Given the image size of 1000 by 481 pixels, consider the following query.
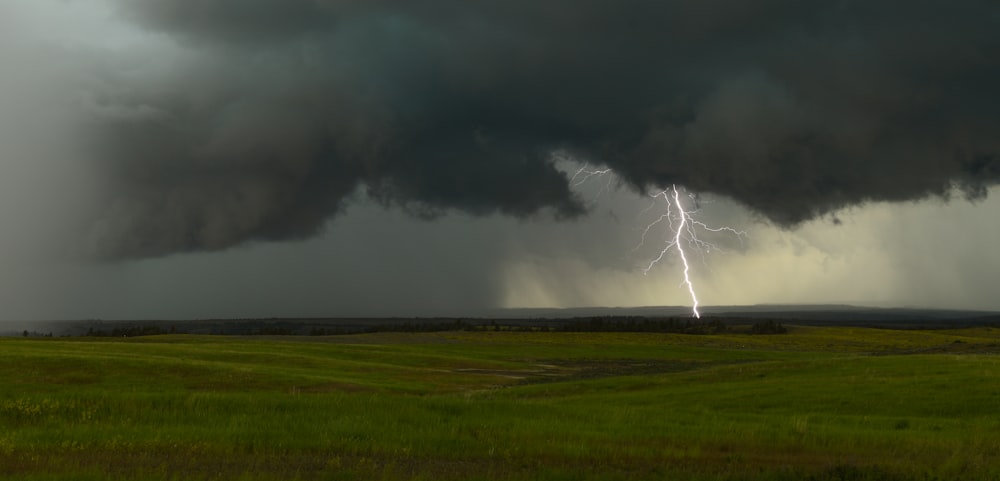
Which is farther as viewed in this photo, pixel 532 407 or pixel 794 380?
pixel 794 380

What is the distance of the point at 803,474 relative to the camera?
13.4 metres

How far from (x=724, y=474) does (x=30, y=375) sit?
45975mm

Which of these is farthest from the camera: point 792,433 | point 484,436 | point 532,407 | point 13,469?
point 532,407

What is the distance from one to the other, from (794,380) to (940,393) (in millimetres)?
9016

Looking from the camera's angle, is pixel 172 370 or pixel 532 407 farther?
pixel 172 370

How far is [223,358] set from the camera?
219 feet

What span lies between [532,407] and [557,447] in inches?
267

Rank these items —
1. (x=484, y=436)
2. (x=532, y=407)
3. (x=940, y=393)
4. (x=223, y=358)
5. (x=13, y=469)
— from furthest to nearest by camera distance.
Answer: (x=223, y=358) → (x=940, y=393) → (x=532, y=407) → (x=484, y=436) → (x=13, y=469)

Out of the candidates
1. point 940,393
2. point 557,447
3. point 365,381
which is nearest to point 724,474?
point 557,447

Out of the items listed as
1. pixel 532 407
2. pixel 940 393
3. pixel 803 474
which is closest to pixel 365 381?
pixel 532 407

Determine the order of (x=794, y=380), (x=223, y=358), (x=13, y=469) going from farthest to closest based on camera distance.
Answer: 1. (x=223, y=358)
2. (x=794, y=380)
3. (x=13, y=469)

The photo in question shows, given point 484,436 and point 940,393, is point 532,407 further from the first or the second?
point 940,393

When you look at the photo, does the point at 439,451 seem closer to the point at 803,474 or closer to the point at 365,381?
the point at 803,474

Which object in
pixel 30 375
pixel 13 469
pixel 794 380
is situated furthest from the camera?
pixel 30 375
